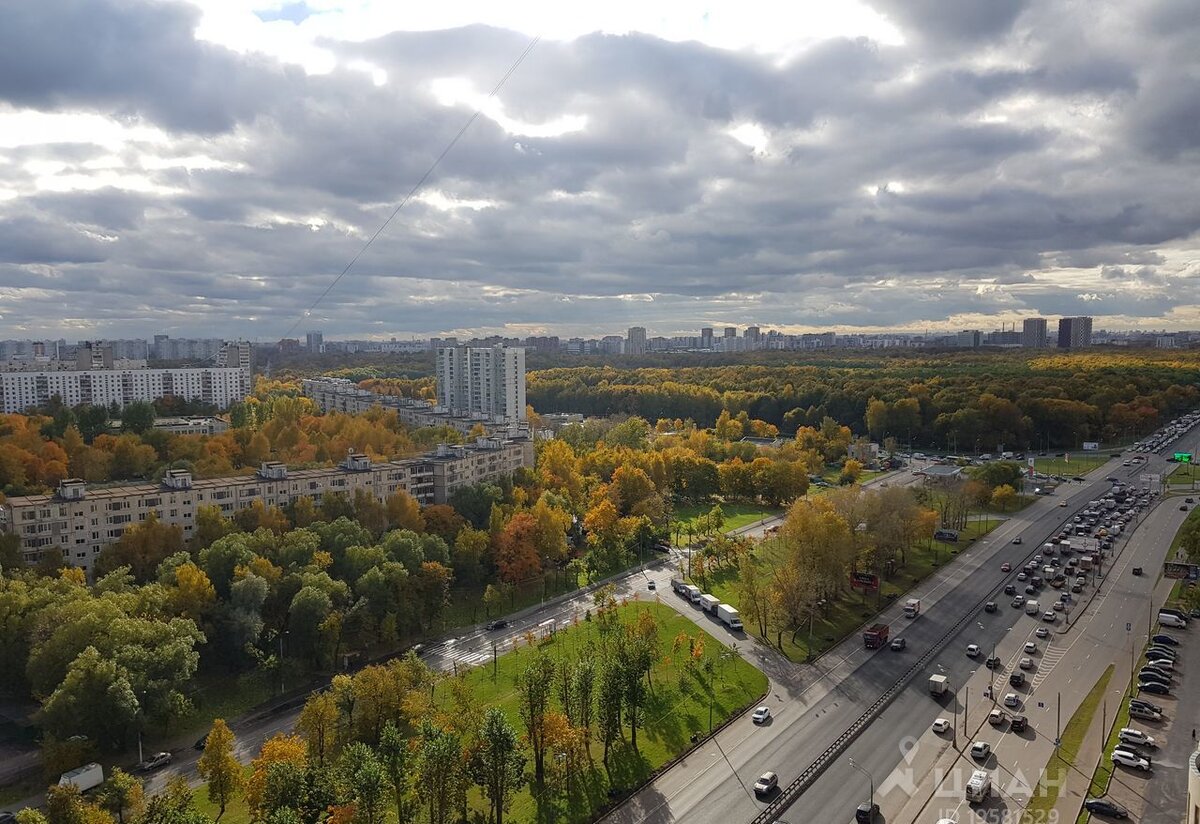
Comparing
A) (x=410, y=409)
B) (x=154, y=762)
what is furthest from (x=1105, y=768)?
(x=410, y=409)

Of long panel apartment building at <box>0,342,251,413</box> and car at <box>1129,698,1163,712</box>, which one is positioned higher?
long panel apartment building at <box>0,342,251,413</box>

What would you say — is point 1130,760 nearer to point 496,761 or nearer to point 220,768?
point 496,761

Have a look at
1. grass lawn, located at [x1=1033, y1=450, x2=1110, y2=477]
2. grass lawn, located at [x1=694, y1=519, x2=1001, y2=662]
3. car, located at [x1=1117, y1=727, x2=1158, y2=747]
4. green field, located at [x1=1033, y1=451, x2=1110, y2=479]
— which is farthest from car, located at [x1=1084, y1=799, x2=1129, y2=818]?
grass lawn, located at [x1=1033, y1=450, x2=1110, y2=477]

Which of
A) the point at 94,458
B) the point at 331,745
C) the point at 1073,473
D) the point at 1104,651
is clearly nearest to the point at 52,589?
the point at 331,745

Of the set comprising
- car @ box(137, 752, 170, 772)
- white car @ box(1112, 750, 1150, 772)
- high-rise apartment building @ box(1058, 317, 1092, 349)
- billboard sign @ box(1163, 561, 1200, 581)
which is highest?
high-rise apartment building @ box(1058, 317, 1092, 349)

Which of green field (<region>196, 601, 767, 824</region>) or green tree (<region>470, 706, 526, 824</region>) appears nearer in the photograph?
green tree (<region>470, 706, 526, 824</region>)

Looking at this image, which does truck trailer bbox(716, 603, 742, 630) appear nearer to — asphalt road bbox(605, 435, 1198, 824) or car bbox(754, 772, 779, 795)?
asphalt road bbox(605, 435, 1198, 824)
